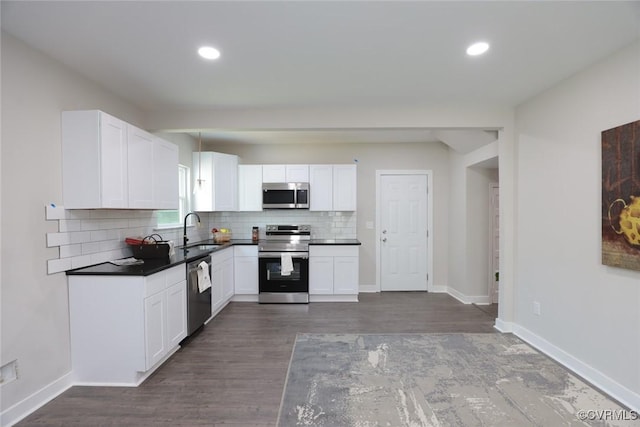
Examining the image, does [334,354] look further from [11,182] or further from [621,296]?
[11,182]

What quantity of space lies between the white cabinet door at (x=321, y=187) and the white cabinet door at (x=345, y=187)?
0.27 ft

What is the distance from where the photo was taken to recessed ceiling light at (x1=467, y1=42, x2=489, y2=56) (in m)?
2.03

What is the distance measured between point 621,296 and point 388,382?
1.80m

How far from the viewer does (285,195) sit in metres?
4.76

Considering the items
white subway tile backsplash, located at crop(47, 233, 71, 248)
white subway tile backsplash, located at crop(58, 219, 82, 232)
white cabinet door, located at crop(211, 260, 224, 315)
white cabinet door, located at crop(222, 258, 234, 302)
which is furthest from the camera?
white cabinet door, located at crop(222, 258, 234, 302)

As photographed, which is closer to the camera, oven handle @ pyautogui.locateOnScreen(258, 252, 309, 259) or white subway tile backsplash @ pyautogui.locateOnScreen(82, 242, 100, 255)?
white subway tile backsplash @ pyautogui.locateOnScreen(82, 242, 100, 255)

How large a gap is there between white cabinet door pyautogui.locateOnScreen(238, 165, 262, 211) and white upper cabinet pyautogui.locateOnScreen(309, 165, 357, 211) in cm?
86

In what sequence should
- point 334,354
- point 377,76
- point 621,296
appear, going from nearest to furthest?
point 621,296 < point 377,76 < point 334,354

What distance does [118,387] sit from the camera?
2320mm

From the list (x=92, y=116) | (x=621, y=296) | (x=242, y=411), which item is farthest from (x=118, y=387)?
(x=621, y=296)

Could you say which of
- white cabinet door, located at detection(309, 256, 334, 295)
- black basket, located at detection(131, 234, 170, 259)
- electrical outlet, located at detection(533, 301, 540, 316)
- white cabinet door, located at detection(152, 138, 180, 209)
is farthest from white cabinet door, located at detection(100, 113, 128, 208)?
electrical outlet, located at detection(533, 301, 540, 316)

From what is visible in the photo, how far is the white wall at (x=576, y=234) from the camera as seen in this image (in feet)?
6.84

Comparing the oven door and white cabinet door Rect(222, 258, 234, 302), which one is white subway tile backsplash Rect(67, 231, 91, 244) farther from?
the oven door

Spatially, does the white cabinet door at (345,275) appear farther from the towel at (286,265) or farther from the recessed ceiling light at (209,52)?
the recessed ceiling light at (209,52)
